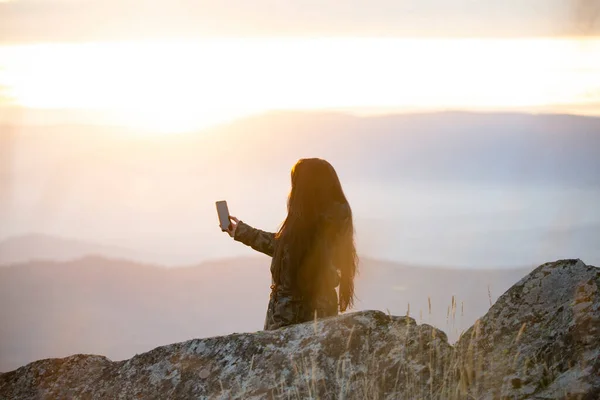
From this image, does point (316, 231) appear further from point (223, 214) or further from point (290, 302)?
point (223, 214)

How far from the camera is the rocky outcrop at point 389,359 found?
4.70 m

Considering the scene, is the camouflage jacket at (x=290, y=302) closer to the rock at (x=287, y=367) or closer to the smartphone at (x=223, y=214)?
the smartphone at (x=223, y=214)

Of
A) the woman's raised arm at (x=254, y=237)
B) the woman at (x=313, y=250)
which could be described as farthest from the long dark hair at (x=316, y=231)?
the woman's raised arm at (x=254, y=237)

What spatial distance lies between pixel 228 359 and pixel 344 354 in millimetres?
A: 678

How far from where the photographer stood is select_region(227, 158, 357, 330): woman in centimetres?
701

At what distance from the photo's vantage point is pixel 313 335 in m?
5.20

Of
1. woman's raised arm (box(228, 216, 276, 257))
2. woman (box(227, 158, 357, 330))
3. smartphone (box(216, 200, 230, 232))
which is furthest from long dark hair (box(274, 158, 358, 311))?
smartphone (box(216, 200, 230, 232))

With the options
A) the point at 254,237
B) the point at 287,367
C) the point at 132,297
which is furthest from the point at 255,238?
the point at 132,297

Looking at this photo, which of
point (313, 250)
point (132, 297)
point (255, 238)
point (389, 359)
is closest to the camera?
point (389, 359)

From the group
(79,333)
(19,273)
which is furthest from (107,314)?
(19,273)

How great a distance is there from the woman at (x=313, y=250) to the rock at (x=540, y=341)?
2.06 meters

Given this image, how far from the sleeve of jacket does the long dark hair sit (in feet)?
0.96

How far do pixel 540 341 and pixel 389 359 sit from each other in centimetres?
82

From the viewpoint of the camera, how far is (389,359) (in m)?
5.00
